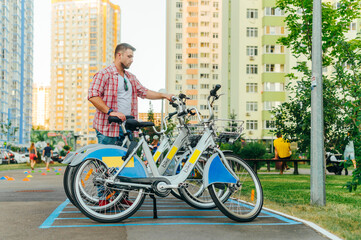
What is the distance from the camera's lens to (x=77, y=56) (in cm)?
17650

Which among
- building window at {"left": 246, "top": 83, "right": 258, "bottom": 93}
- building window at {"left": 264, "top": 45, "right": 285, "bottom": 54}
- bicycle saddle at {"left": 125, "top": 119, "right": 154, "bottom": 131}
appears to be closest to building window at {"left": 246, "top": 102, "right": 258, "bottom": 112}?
building window at {"left": 246, "top": 83, "right": 258, "bottom": 93}

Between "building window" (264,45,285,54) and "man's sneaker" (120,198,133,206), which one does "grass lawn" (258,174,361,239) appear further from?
"building window" (264,45,285,54)

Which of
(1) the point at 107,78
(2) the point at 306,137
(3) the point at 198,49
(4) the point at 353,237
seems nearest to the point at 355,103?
(4) the point at 353,237

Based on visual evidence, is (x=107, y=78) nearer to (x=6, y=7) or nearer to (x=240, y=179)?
(x=240, y=179)

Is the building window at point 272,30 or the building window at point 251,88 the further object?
the building window at point 251,88

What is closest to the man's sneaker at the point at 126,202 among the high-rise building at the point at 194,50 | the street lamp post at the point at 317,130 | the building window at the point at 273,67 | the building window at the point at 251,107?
the street lamp post at the point at 317,130

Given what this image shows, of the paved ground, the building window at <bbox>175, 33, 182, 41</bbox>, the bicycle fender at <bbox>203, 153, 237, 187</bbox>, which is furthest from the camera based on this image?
the building window at <bbox>175, 33, 182, 41</bbox>

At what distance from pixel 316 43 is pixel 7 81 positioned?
339 feet

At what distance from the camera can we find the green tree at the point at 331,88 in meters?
8.58

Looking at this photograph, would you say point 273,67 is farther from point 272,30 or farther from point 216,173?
point 216,173

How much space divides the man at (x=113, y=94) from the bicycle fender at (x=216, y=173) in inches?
44.8

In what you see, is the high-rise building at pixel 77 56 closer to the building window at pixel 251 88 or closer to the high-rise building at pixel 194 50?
the high-rise building at pixel 194 50

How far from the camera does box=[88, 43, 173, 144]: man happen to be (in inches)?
261

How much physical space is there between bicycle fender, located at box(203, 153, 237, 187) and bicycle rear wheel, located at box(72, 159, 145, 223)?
802 millimetres
